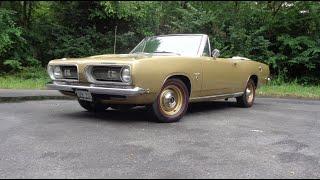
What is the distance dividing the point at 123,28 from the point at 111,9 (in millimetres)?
1864

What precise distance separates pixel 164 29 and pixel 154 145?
14452 millimetres

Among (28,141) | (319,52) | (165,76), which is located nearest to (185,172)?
(28,141)

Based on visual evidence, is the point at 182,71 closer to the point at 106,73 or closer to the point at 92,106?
the point at 106,73

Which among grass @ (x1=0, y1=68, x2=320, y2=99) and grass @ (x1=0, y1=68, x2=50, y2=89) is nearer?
grass @ (x1=0, y1=68, x2=320, y2=99)

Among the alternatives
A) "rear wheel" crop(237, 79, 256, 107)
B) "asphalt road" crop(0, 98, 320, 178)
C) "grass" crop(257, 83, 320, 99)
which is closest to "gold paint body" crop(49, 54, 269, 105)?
"rear wheel" crop(237, 79, 256, 107)

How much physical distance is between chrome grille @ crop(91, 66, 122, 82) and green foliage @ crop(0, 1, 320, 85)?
31.4 ft

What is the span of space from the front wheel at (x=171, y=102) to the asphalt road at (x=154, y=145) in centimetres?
17

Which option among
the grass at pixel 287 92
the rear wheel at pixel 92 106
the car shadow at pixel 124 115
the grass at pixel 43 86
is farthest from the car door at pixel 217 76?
the grass at pixel 43 86

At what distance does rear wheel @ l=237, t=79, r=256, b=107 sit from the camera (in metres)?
10.2

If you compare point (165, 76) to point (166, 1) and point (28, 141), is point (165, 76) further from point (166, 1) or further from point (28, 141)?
point (166, 1)

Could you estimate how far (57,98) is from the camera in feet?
37.2

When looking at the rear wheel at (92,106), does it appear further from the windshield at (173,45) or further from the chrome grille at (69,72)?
the windshield at (173,45)

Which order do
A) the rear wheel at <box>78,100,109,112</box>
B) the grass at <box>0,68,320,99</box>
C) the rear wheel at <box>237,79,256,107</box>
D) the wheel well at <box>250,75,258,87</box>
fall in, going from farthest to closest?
the grass at <box>0,68,320,99</box> < the wheel well at <box>250,75,258,87</box> < the rear wheel at <box>237,79,256,107</box> < the rear wheel at <box>78,100,109,112</box>

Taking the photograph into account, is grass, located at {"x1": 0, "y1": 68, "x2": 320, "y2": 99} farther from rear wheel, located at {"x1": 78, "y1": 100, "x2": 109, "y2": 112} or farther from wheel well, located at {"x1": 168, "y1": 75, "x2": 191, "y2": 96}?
wheel well, located at {"x1": 168, "y1": 75, "x2": 191, "y2": 96}
